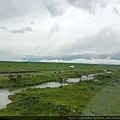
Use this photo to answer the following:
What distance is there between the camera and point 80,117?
2325 cm

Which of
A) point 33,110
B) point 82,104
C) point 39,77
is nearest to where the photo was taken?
point 33,110

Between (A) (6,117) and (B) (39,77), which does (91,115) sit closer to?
(A) (6,117)

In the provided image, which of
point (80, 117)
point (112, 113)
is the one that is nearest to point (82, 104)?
point (112, 113)

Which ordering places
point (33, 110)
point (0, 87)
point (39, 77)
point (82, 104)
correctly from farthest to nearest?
point (39, 77) < point (0, 87) < point (82, 104) < point (33, 110)

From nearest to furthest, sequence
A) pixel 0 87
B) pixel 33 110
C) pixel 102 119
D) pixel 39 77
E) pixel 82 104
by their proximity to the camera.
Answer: pixel 102 119, pixel 33 110, pixel 82 104, pixel 0 87, pixel 39 77

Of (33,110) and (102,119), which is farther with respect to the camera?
(33,110)

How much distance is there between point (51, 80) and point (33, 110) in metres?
46.4

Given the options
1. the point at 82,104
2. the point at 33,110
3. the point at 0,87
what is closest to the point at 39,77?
the point at 0,87

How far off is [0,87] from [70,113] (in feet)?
107

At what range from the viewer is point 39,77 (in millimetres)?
69500

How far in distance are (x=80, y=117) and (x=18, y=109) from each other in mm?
8178

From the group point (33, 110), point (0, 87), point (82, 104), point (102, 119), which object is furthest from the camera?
point (0, 87)

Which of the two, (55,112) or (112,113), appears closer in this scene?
(55,112)

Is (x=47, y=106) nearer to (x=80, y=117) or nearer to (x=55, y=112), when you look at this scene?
(x=55, y=112)
